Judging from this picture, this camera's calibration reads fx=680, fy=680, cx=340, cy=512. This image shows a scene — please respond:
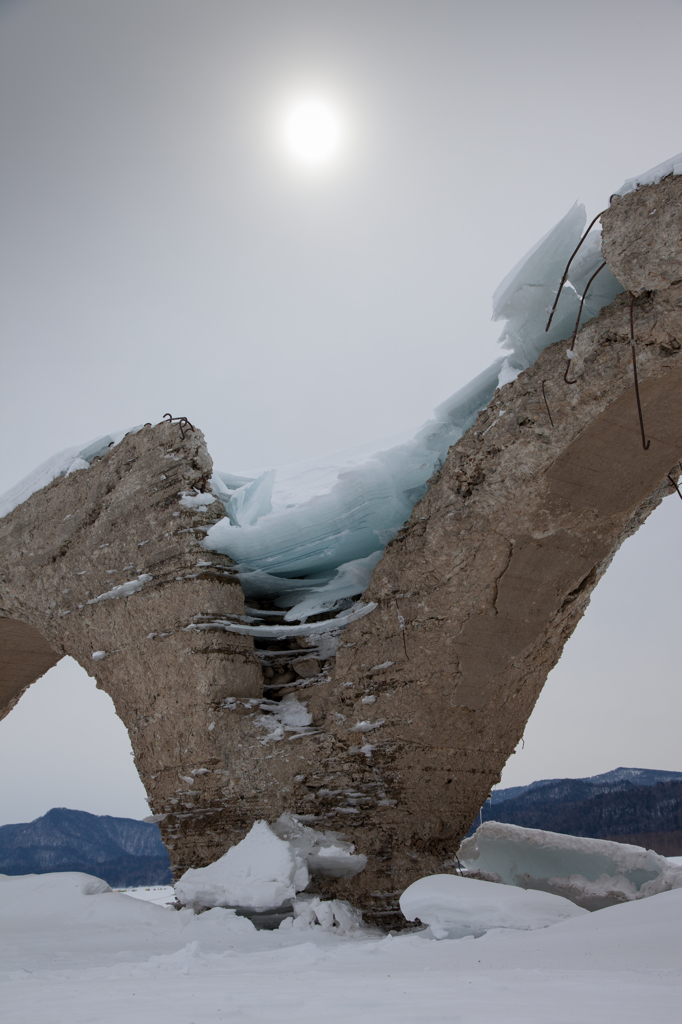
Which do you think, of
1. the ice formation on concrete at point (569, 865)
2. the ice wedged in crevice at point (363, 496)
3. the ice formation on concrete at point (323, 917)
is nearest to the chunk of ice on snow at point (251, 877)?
the ice formation on concrete at point (323, 917)

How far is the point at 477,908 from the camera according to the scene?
134 inches

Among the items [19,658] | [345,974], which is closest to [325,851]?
[345,974]

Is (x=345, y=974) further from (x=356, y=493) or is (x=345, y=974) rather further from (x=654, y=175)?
(x=654, y=175)

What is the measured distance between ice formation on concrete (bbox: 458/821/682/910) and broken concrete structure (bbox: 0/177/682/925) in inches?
42.7

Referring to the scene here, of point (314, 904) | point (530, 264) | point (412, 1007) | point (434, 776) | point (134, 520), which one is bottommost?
point (314, 904)

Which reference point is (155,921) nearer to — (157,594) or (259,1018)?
(157,594)

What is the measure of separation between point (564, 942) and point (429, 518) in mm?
2334

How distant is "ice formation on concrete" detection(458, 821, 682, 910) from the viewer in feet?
15.3

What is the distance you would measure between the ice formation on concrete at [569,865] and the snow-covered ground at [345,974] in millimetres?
1488

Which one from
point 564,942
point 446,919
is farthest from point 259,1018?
point 446,919

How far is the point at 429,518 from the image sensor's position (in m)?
4.26

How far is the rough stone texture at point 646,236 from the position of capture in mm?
3178

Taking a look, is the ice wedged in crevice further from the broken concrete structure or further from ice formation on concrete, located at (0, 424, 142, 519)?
ice formation on concrete, located at (0, 424, 142, 519)

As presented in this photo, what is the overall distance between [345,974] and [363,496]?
2.88 meters
